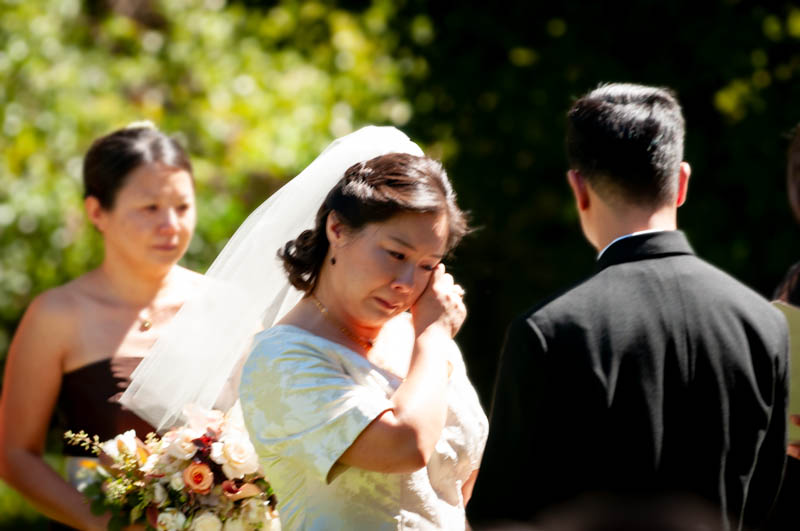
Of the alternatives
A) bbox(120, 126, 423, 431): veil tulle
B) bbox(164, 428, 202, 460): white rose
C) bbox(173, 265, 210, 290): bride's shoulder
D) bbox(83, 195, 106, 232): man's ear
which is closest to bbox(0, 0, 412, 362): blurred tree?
bbox(173, 265, 210, 290): bride's shoulder

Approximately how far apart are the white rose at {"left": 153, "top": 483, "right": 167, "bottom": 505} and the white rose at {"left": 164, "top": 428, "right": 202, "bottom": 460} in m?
0.10

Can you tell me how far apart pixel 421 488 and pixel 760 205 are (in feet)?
16.4

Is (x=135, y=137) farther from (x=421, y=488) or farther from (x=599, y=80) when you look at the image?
(x=599, y=80)

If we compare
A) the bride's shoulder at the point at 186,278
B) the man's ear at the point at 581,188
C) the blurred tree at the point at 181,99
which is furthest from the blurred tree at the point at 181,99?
the man's ear at the point at 581,188

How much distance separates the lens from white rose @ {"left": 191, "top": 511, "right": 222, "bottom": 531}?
10.2 ft

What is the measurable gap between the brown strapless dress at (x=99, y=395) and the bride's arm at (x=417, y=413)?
1.55 m

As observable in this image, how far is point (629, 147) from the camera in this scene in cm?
269

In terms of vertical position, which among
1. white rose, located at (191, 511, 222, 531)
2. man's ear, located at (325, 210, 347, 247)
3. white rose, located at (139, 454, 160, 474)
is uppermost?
man's ear, located at (325, 210, 347, 247)

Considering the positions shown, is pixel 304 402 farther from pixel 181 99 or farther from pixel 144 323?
pixel 181 99

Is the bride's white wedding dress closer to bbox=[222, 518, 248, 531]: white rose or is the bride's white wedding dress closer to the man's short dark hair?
bbox=[222, 518, 248, 531]: white rose

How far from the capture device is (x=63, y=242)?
6.73 metres

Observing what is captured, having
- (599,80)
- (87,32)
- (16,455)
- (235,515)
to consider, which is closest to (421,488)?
(235,515)

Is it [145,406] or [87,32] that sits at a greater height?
[87,32]

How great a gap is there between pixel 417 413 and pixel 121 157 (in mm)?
2040
